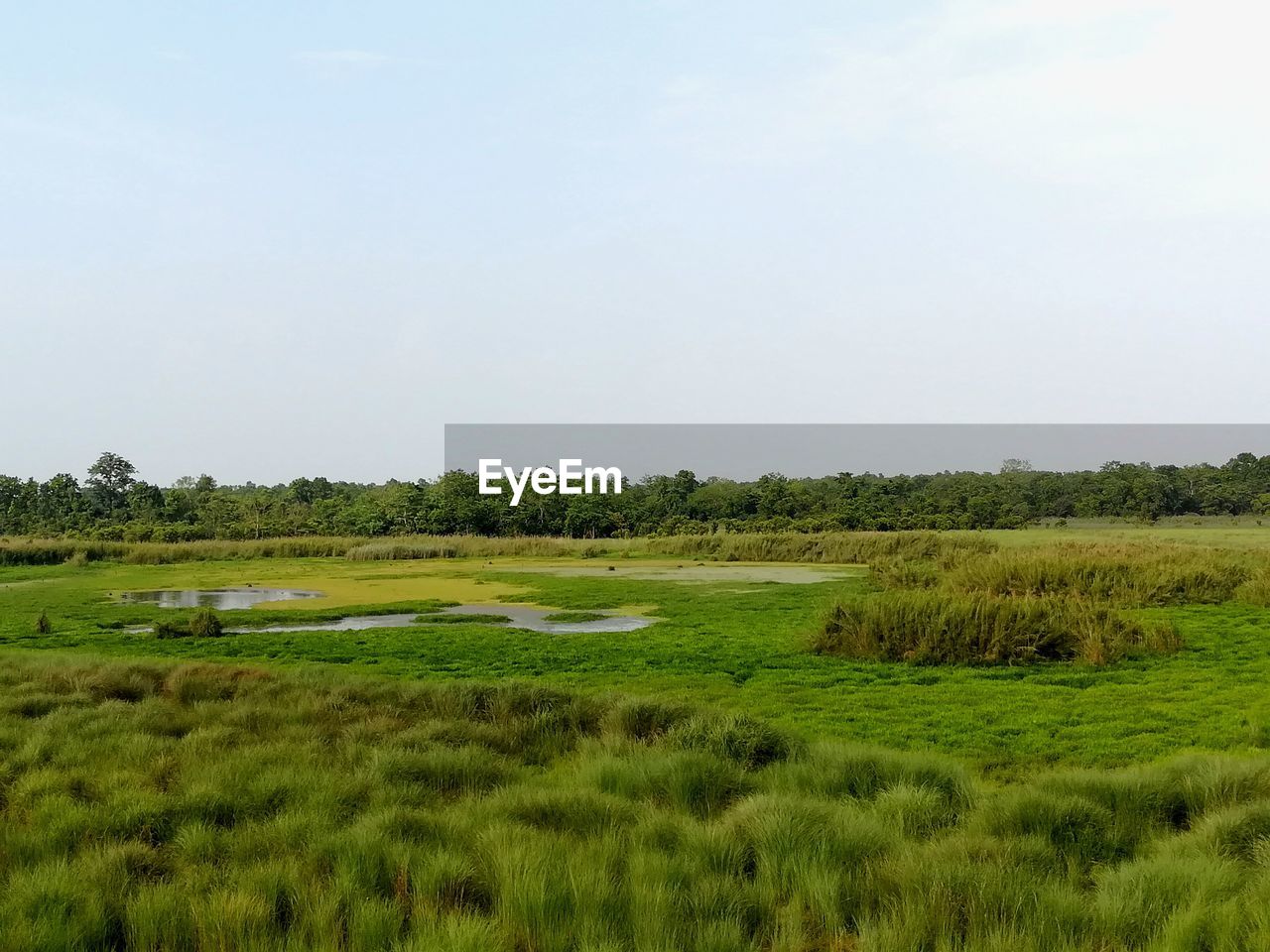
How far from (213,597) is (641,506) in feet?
197

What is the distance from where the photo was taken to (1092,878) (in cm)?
432

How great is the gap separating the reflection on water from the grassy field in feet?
29.9

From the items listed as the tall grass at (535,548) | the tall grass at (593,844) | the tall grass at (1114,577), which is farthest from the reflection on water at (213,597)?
the tall grass at (1114,577)

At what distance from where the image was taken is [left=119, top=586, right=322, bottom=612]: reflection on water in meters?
21.5

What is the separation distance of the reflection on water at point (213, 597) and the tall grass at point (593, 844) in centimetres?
1507

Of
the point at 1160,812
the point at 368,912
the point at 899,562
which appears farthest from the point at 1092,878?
the point at 899,562

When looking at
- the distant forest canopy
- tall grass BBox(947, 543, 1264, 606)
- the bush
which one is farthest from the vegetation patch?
the distant forest canopy

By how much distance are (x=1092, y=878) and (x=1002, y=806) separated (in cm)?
85

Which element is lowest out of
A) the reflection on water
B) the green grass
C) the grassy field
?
the reflection on water

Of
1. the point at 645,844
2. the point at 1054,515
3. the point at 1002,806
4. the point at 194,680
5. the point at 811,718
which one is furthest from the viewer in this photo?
the point at 1054,515

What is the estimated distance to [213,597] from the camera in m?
23.8

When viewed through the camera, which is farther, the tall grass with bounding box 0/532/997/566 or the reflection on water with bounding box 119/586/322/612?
the tall grass with bounding box 0/532/997/566

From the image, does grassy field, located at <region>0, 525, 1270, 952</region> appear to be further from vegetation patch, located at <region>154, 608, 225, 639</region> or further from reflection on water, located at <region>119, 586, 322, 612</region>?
reflection on water, located at <region>119, 586, 322, 612</region>

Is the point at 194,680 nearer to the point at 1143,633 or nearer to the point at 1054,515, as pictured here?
the point at 1143,633
